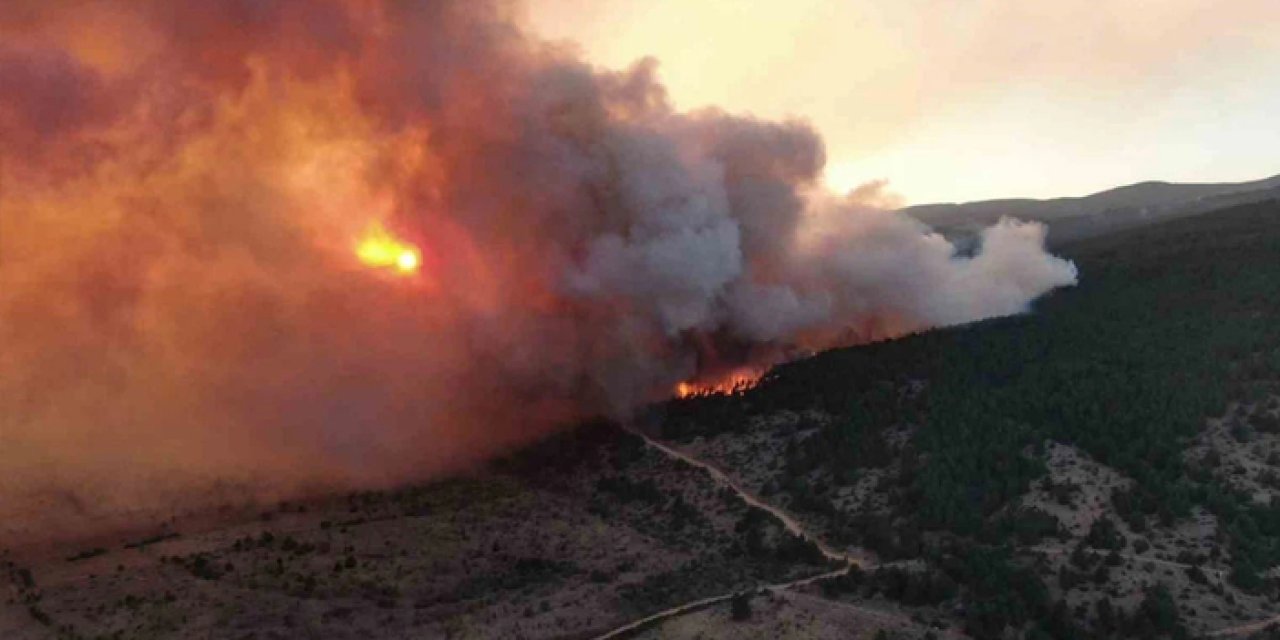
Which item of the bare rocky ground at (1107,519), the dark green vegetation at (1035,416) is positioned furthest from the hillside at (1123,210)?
the bare rocky ground at (1107,519)

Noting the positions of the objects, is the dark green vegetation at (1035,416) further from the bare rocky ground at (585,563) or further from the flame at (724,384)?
the flame at (724,384)

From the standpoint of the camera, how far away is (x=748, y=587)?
3241 cm

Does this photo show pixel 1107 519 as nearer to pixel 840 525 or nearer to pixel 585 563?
pixel 840 525

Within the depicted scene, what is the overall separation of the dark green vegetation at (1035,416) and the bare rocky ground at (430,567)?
14.8 ft

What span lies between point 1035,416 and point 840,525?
1021 centimetres

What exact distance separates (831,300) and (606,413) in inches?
605

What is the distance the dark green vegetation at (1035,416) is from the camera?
3183 centimetres

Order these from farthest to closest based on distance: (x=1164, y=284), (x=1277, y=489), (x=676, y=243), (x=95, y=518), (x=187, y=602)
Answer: (x=1164, y=284) → (x=676, y=243) → (x=95, y=518) → (x=1277, y=489) → (x=187, y=602)

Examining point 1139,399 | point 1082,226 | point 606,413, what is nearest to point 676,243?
point 606,413

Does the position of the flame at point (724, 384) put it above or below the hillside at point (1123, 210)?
below

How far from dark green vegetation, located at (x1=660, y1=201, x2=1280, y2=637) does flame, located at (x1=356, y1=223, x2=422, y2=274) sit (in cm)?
1492

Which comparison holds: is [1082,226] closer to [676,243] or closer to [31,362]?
[676,243]

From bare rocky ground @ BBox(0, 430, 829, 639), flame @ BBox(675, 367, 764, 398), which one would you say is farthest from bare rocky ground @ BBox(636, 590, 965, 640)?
flame @ BBox(675, 367, 764, 398)

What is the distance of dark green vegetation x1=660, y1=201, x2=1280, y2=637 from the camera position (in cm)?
3183
